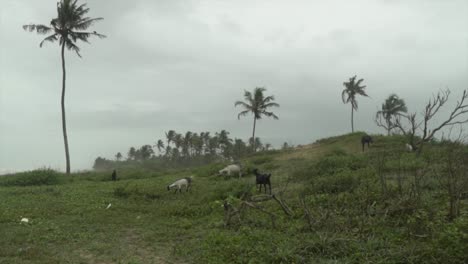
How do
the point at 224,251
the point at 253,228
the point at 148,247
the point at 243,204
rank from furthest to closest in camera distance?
the point at 243,204 → the point at 253,228 → the point at 148,247 → the point at 224,251

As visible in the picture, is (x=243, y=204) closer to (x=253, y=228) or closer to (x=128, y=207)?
(x=253, y=228)

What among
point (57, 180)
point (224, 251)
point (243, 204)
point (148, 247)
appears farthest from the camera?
point (57, 180)

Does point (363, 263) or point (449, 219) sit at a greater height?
point (449, 219)

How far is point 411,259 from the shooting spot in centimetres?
530

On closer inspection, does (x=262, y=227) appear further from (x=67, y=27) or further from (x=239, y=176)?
(x=67, y=27)

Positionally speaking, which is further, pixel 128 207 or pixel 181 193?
pixel 181 193

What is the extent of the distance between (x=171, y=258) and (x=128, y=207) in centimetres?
577

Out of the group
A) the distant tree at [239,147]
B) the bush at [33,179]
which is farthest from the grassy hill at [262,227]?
the distant tree at [239,147]

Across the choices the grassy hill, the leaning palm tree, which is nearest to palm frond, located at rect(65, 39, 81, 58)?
the leaning palm tree

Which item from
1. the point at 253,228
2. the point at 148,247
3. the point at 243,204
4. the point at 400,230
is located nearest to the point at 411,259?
the point at 400,230

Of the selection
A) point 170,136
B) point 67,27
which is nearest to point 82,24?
point 67,27

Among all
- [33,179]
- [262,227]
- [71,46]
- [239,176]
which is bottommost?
[262,227]

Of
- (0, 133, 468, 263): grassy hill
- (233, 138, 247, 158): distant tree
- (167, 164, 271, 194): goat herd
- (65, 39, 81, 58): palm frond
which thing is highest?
(65, 39, 81, 58): palm frond

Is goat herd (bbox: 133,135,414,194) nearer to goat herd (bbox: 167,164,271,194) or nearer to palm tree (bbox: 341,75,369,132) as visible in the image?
goat herd (bbox: 167,164,271,194)
